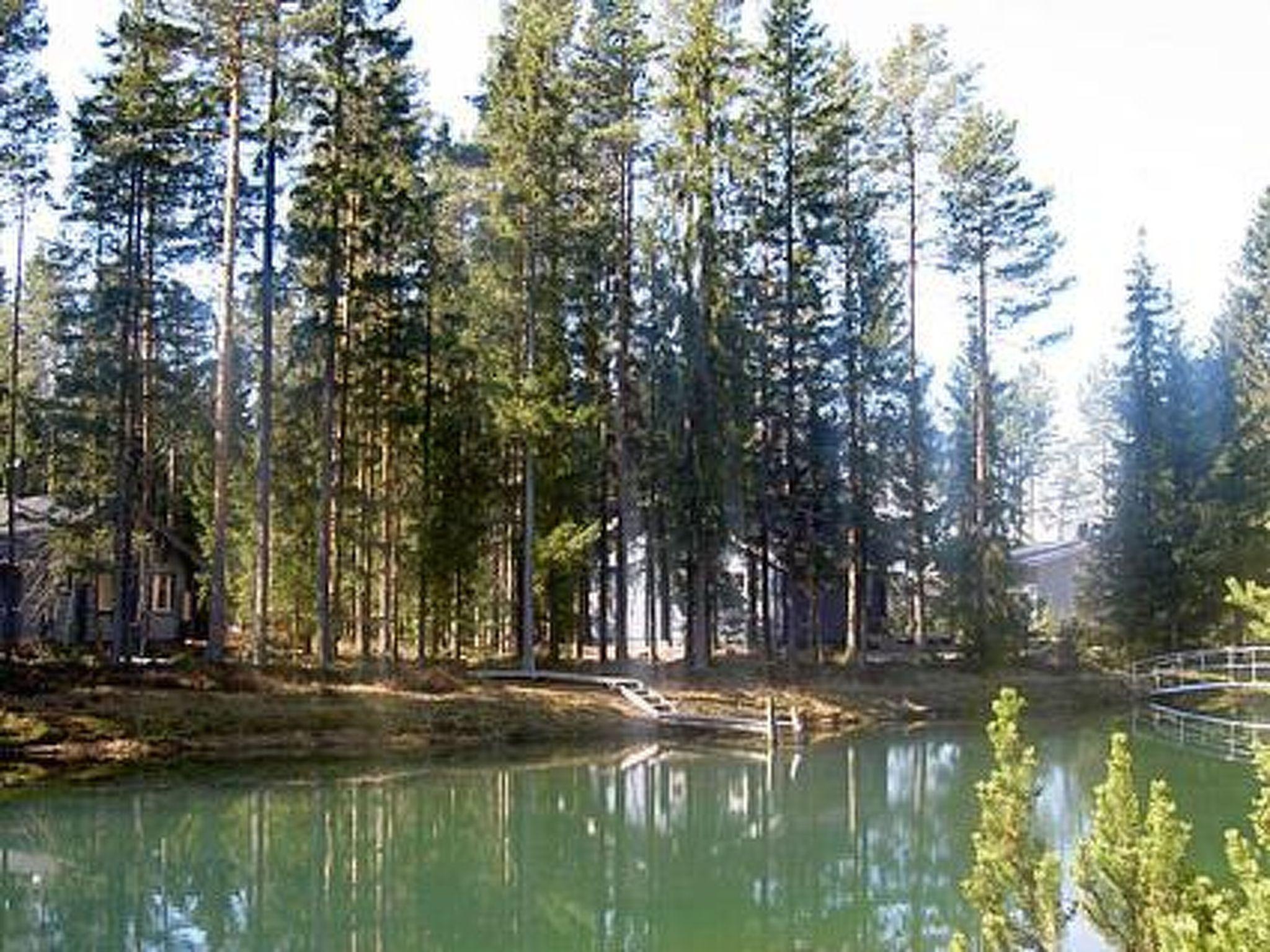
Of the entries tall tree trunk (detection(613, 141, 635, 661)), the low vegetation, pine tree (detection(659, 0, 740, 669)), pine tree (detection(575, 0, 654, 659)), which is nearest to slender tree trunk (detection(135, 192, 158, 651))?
pine tree (detection(575, 0, 654, 659))

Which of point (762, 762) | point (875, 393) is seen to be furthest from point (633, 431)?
point (762, 762)

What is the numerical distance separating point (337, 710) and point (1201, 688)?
20.3 metres

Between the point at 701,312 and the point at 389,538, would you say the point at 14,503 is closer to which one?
the point at 389,538

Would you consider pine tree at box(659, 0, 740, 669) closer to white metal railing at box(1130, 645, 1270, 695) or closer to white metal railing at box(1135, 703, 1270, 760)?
white metal railing at box(1135, 703, 1270, 760)

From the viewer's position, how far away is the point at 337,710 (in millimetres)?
25375

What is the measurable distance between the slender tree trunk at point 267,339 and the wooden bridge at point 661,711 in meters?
5.83

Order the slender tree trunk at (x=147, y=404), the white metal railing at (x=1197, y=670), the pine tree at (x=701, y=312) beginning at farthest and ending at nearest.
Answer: the pine tree at (x=701, y=312) → the white metal railing at (x=1197, y=670) → the slender tree trunk at (x=147, y=404)

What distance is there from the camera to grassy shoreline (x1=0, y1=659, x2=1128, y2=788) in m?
22.4

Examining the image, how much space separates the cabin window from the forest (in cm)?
11

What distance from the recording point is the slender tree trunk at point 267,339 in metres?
25.6

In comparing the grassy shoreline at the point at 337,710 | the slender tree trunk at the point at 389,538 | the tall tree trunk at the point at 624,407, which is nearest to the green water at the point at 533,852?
the grassy shoreline at the point at 337,710

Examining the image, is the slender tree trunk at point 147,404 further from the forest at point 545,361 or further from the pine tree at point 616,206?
the pine tree at point 616,206

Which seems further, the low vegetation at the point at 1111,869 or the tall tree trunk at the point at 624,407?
the tall tree trunk at the point at 624,407

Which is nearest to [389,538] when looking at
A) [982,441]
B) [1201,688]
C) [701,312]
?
[701,312]
